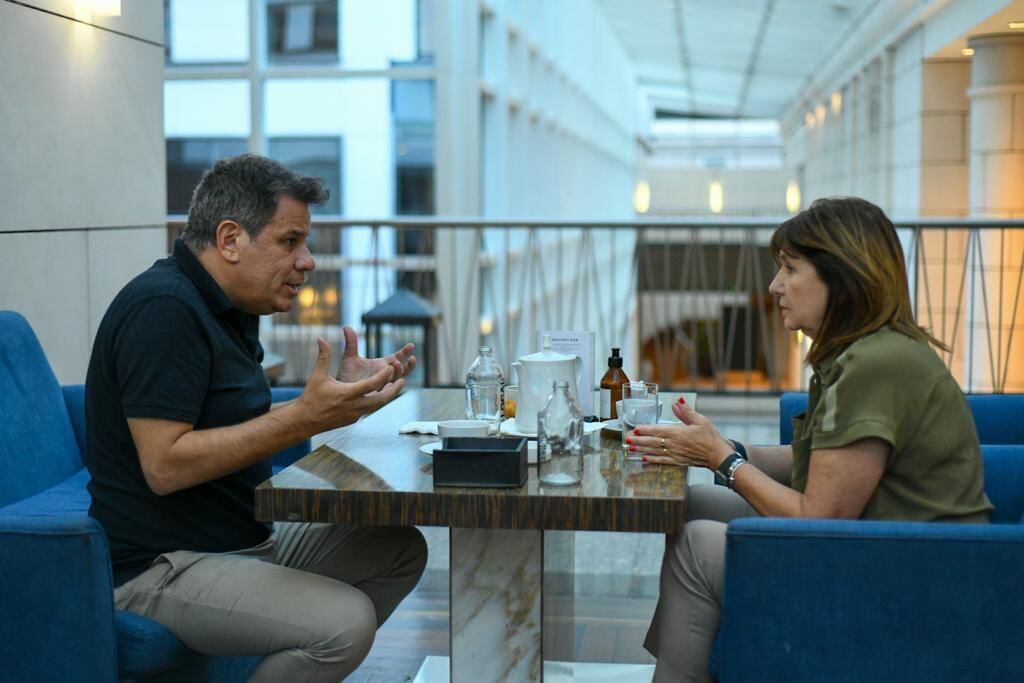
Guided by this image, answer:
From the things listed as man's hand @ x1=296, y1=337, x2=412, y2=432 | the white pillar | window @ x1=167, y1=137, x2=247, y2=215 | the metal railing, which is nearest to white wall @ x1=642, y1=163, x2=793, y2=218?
the metal railing

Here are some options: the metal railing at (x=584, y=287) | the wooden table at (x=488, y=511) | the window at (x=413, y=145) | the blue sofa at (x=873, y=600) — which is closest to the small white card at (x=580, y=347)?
the wooden table at (x=488, y=511)

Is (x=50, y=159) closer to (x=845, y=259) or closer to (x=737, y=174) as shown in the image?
(x=845, y=259)

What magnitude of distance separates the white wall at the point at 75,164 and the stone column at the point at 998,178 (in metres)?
4.51

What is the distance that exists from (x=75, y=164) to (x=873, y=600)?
115 inches

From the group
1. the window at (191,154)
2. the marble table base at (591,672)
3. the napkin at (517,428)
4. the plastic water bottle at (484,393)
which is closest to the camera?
the napkin at (517,428)

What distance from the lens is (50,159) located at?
3.61m

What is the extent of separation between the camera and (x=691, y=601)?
2006mm

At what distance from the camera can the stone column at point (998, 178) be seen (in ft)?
22.0

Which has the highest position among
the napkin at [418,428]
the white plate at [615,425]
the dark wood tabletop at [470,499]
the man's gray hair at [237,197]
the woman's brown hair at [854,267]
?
the man's gray hair at [237,197]

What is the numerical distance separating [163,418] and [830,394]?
43.7 inches

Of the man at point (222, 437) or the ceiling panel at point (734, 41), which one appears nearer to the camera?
the man at point (222, 437)

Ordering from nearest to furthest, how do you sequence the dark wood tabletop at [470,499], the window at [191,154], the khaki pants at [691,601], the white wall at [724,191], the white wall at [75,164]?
the dark wood tabletop at [470,499], the khaki pants at [691,601], the white wall at [75,164], the window at [191,154], the white wall at [724,191]

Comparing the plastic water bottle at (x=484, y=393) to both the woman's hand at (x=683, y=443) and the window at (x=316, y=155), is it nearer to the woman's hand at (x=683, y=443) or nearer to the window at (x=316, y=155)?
the woman's hand at (x=683, y=443)

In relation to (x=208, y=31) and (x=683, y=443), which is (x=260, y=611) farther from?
(x=208, y=31)
